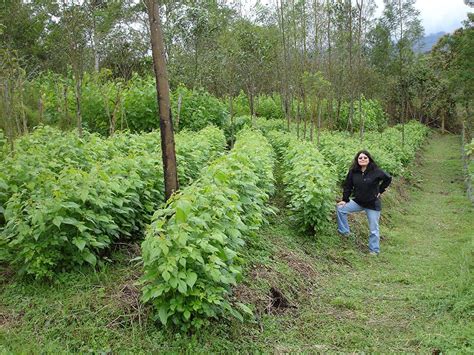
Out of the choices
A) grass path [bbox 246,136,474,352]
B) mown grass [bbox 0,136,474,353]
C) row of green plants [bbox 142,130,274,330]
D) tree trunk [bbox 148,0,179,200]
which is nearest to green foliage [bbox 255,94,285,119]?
grass path [bbox 246,136,474,352]

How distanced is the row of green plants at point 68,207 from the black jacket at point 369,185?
3531 mm

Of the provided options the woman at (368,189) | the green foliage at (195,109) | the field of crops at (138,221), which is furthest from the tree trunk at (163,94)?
the green foliage at (195,109)

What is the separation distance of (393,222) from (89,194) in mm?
7778

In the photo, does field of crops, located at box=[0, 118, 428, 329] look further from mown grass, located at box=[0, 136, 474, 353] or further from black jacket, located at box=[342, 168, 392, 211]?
black jacket, located at box=[342, 168, 392, 211]

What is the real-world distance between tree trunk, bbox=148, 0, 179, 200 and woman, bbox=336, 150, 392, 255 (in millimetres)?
3766

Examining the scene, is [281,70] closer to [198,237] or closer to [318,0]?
[318,0]

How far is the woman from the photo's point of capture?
7664 millimetres

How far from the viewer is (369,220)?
25.7 feet

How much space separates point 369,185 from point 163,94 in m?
4.16

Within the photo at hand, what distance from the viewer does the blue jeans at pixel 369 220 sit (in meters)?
7.75

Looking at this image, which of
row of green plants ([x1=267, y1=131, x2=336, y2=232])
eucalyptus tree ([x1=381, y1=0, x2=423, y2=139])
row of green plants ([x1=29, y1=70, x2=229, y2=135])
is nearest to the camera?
row of green plants ([x1=267, y1=131, x2=336, y2=232])

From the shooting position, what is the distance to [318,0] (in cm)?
1911

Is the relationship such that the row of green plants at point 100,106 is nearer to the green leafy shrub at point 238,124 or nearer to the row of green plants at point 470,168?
the green leafy shrub at point 238,124

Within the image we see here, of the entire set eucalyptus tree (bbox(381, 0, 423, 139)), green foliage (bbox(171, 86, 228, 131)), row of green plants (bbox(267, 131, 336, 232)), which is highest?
eucalyptus tree (bbox(381, 0, 423, 139))
